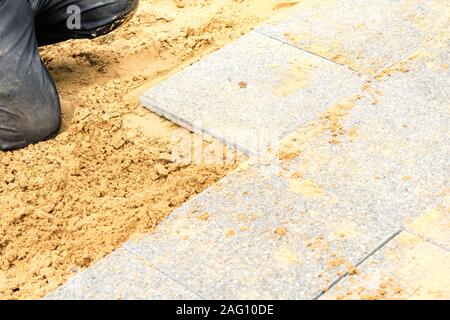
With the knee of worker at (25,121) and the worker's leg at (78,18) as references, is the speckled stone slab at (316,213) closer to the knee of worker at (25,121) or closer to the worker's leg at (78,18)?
the knee of worker at (25,121)

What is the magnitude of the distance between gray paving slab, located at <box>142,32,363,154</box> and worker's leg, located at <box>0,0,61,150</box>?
0.52 m

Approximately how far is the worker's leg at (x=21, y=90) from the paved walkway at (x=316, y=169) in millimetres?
536

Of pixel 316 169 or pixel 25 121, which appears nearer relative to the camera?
pixel 316 169

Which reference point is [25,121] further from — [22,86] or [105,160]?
[105,160]

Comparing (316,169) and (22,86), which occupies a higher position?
(22,86)

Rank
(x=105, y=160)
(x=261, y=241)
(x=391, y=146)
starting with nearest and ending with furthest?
(x=261, y=241), (x=391, y=146), (x=105, y=160)

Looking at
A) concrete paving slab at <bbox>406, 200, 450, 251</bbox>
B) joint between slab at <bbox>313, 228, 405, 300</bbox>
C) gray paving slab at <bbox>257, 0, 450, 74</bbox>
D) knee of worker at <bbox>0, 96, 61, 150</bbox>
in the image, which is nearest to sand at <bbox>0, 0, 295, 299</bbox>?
knee of worker at <bbox>0, 96, 61, 150</bbox>

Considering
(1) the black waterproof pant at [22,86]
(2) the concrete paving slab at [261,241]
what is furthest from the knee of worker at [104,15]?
(2) the concrete paving slab at [261,241]

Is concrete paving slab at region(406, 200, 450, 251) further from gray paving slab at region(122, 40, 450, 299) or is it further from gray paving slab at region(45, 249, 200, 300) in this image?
gray paving slab at region(45, 249, 200, 300)

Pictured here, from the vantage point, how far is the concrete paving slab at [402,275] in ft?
10.7

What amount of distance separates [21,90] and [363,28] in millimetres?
1976

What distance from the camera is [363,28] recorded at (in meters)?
4.95

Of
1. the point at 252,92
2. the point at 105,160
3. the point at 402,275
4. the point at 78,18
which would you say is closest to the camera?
the point at 402,275

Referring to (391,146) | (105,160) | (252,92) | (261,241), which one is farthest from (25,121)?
(391,146)
